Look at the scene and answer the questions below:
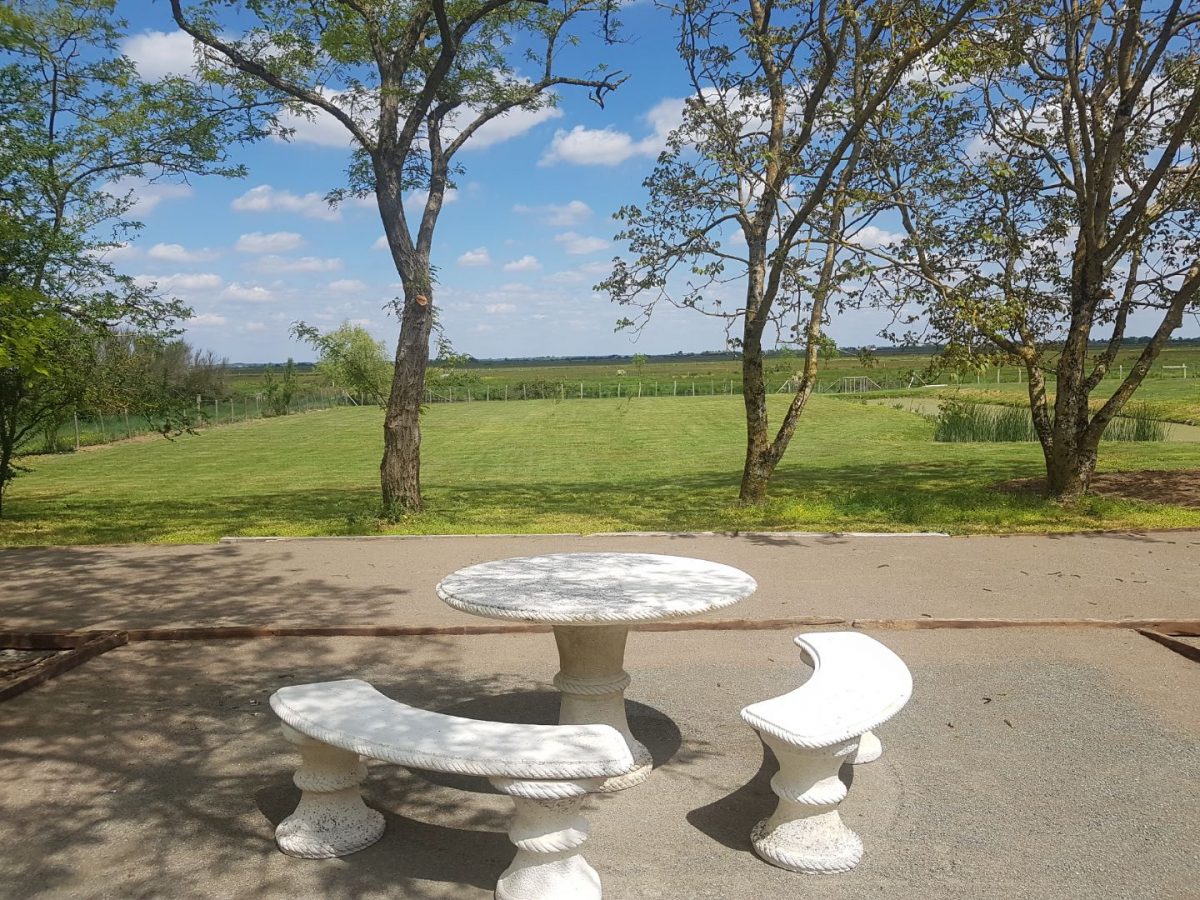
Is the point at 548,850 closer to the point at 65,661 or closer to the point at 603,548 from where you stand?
the point at 65,661

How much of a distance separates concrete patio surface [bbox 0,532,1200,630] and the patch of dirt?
288 cm

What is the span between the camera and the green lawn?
1106 centimetres

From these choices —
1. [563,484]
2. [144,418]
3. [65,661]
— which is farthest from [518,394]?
[65,661]

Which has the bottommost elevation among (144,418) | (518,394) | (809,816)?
(809,816)

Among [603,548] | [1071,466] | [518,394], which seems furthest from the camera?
[518,394]

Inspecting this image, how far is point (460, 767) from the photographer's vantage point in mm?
3248

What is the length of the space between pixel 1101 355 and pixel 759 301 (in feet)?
14.0

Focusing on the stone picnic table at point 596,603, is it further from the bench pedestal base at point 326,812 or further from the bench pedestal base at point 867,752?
the bench pedestal base at point 867,752

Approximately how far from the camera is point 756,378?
12.0 meters

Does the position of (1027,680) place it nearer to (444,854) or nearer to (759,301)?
(444,854)

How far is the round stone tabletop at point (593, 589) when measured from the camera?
12.8ft

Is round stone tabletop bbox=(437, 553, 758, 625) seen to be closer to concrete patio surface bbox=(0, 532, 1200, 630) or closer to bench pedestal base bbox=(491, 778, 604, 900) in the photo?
bench pedestal base bbox=(491, 778, 604, 900)

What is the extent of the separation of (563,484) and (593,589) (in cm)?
1314

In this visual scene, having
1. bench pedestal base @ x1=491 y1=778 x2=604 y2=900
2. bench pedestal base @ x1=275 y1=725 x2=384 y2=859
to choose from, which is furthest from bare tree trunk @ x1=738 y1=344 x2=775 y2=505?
bench pedestal base @ x1=491 y1=778 x2=604 y2=900
